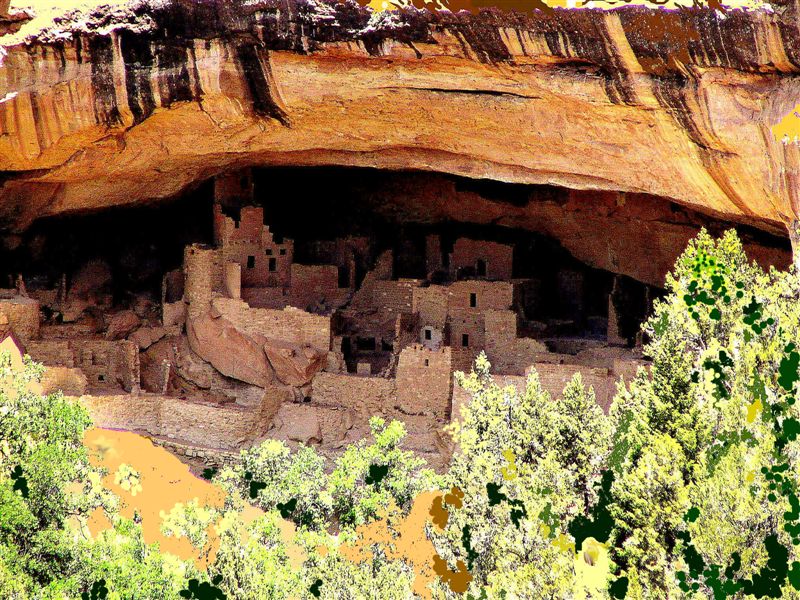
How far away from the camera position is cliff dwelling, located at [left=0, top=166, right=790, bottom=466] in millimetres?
17141

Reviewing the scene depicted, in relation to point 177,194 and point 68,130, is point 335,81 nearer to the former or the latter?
point 68,130

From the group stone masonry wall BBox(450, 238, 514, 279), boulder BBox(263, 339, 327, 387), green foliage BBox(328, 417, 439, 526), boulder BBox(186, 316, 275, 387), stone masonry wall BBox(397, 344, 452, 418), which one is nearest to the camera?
green foliage BBox(328, 417, 439, 526)

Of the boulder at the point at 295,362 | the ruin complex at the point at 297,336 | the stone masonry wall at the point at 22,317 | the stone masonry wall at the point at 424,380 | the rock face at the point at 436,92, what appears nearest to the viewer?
the rock face at the point at 436,92

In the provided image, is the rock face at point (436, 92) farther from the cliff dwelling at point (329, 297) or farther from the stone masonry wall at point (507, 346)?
the cliff dwelling at point (329, 297)

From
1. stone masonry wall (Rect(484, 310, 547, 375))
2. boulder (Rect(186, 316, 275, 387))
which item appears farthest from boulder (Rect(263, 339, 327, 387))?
stone masonry wall (Rect(484, 310, 547, 375))

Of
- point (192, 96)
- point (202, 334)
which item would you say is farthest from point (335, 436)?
point (192, 96)

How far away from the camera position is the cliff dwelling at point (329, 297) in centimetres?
1714

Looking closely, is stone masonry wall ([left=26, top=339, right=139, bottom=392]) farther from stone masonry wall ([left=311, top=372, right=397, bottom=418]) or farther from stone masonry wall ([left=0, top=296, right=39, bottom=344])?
stone masonry wall ([left=311, top=372, right=397, bottom=418])

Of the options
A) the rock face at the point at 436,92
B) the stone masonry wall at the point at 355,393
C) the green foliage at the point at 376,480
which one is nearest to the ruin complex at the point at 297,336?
the stone masonry wall at the point at 355,393

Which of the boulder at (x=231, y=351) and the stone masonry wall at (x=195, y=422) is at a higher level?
the boulder at (x=231, y=351)

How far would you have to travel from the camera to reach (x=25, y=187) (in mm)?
18203

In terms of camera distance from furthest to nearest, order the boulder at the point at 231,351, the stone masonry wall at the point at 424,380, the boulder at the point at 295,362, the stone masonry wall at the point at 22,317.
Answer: the boulder at the point at 231,351 < the stone masonry wall at the point at 22,317 < the boulder at the point at 295,362 < the stone masonry wall at the point at 424,380

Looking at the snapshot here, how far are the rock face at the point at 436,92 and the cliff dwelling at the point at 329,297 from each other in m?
2.00

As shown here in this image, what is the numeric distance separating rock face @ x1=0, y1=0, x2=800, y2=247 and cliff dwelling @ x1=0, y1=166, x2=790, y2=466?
6.56 ft
